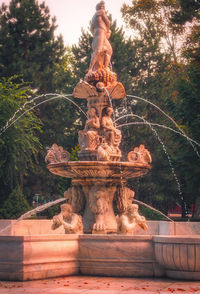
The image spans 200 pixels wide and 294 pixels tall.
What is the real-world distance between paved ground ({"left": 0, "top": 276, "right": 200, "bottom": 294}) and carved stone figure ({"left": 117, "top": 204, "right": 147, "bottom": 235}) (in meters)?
2.25

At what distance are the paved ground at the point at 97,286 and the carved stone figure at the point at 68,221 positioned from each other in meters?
1.80

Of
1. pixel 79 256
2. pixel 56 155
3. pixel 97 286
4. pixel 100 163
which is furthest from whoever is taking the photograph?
pixel 56 155

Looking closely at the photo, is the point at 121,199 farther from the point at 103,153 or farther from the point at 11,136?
the point at 11,136

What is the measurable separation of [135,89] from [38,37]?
28.7ft

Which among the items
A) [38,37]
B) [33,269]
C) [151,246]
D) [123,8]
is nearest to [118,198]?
[151,246]

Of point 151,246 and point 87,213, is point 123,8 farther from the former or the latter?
point 151,246

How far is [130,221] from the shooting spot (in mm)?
12242

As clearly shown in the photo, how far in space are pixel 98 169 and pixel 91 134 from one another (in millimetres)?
1481

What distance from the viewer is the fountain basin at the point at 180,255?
30.1ft

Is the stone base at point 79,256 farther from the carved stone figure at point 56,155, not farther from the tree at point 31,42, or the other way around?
the tree at point 31,42

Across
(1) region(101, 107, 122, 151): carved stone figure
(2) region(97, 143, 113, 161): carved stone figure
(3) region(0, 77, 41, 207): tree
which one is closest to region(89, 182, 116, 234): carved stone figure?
(2) region(97, 143, 113, 161): carved stone figure

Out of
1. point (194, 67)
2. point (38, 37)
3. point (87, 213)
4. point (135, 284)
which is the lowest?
point (135, 284)

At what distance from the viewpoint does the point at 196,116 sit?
2752cm

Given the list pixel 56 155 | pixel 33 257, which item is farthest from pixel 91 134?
pixel 33 257
